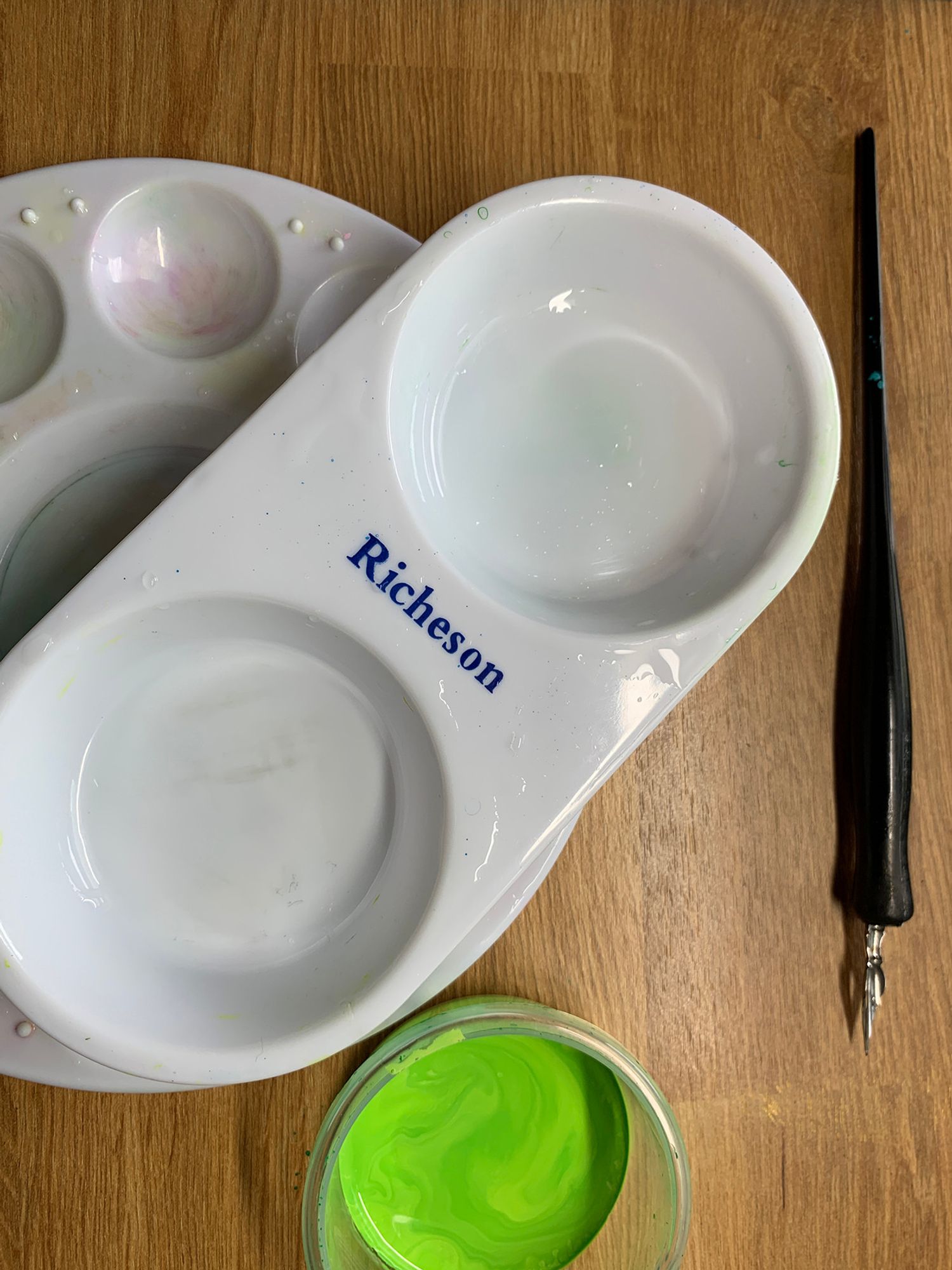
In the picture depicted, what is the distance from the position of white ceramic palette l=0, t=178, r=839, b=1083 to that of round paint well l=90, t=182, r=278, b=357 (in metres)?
0.12

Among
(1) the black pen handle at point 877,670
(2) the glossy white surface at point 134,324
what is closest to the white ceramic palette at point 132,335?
(2) the glossy white surface at point 134,324

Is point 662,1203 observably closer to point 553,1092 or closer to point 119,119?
point 553,1092

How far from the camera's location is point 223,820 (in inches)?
19.4

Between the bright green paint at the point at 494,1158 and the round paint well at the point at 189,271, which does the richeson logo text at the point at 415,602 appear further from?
the bright green paint at the point at 494,1158

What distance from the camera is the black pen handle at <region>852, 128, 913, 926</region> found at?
577mm

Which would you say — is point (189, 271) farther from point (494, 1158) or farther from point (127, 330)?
point (494, 1158)

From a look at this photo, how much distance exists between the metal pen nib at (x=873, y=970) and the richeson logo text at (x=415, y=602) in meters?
0.35

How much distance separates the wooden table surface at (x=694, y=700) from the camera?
56cm

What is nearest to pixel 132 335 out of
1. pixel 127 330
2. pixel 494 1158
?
pixel 127 330

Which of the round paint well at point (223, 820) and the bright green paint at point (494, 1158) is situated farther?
the bright green paint at point (494, 1158)

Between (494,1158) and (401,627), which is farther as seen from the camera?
(494,1158)

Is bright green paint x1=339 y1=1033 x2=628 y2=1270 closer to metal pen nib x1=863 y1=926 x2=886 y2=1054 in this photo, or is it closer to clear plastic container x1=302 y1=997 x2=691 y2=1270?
clear plastic container x1=302 y1=997 x2=691 y2=1270

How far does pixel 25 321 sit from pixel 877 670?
564 millimetres

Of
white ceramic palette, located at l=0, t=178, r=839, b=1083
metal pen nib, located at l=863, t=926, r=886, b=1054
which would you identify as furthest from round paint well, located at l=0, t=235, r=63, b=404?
metal pen nib, located at l=863, t=926, r=886, b=1054
